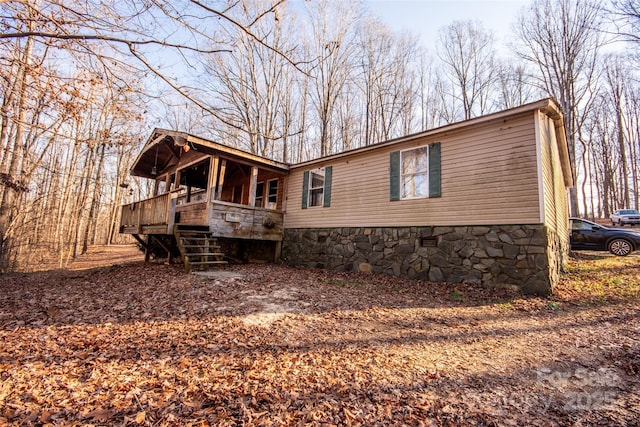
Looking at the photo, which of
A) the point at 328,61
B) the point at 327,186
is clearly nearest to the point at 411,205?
the point at 327,186

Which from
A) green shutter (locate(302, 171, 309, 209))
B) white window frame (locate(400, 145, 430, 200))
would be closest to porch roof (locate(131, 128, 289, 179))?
green shutter (locate(302, 171, 309, 209))

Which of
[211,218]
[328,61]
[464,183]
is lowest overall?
[211,218]

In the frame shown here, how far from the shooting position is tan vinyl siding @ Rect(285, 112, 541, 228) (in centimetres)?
617

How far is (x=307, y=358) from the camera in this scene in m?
3.04

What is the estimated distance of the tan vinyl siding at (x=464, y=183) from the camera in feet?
20.2

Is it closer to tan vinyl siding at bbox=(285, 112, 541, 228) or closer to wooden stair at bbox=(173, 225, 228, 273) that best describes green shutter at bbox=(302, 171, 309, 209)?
tan vinyl siding at bbox=(285, 112, 541, 228)

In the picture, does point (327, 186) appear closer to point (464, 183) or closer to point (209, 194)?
point (209, 194)

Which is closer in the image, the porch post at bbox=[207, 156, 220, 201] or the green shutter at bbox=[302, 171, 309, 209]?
the porch post at bbox=[207, 156, 220, 201]

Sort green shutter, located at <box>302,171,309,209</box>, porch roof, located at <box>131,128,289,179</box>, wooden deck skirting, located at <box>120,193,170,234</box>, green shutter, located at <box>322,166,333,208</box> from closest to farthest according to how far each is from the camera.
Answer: porch roof, located at <box>131,128,289,179</box> < wooden deck skirting, located at <box>120,193,170,234</box> < green shutter, located at <box>322,166,333,208</box> < green shutter, located at <box>302,171,309,209</box>

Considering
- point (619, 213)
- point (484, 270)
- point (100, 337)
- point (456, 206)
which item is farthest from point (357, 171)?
point (619, 213)

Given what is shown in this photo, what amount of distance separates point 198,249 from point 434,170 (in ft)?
22.9

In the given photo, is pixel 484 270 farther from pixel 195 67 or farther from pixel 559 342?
pixel 195 67

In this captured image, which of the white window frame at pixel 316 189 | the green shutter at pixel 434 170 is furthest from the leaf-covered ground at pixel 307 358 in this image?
the white window frame at pixel 316 189

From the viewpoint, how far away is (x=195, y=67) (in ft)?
12.5
